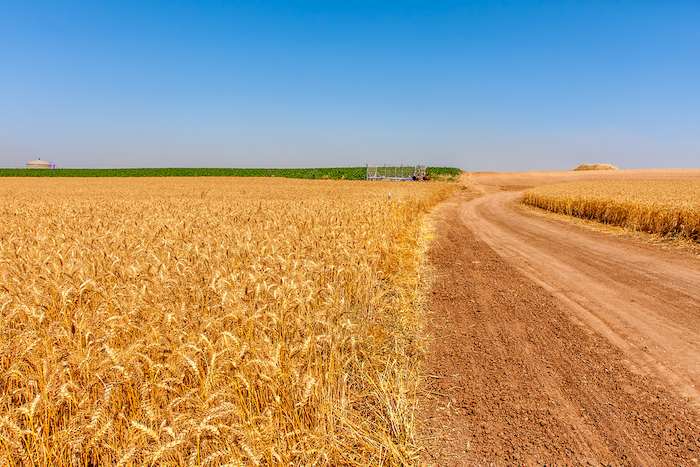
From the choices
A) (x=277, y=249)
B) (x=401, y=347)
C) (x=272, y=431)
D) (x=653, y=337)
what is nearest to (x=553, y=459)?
(x=401, y=347)

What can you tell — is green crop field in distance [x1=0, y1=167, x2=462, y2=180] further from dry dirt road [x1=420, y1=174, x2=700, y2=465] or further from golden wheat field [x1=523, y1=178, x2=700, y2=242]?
dry dirt road [x1=420, y1=174, x2=700, y2=465]

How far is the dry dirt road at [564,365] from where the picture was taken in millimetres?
3307

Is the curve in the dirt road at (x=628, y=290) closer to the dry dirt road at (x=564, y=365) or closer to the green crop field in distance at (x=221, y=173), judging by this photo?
the dry dirt road at (x=564, y=365)

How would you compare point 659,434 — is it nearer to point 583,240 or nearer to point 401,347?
point 401,347

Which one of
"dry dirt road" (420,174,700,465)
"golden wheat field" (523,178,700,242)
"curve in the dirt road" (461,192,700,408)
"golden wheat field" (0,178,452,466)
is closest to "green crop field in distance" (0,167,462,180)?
"golden wheat field" (523,178,700,242)

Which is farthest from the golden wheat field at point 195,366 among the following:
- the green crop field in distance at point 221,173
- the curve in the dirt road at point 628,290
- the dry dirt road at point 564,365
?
the green crop field in distance at point 221,173

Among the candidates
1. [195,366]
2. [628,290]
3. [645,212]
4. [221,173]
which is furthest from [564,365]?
[221,173]

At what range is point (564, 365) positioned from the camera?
4.63 m

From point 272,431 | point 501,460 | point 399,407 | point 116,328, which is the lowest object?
point 501,460

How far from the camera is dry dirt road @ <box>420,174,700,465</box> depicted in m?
3.31

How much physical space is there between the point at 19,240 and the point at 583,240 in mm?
15493

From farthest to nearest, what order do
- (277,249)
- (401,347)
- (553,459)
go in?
(277,249)
(401,347)
(553,459)

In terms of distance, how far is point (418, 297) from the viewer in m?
6.96

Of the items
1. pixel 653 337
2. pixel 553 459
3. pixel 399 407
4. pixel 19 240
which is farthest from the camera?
pixel 19 240
